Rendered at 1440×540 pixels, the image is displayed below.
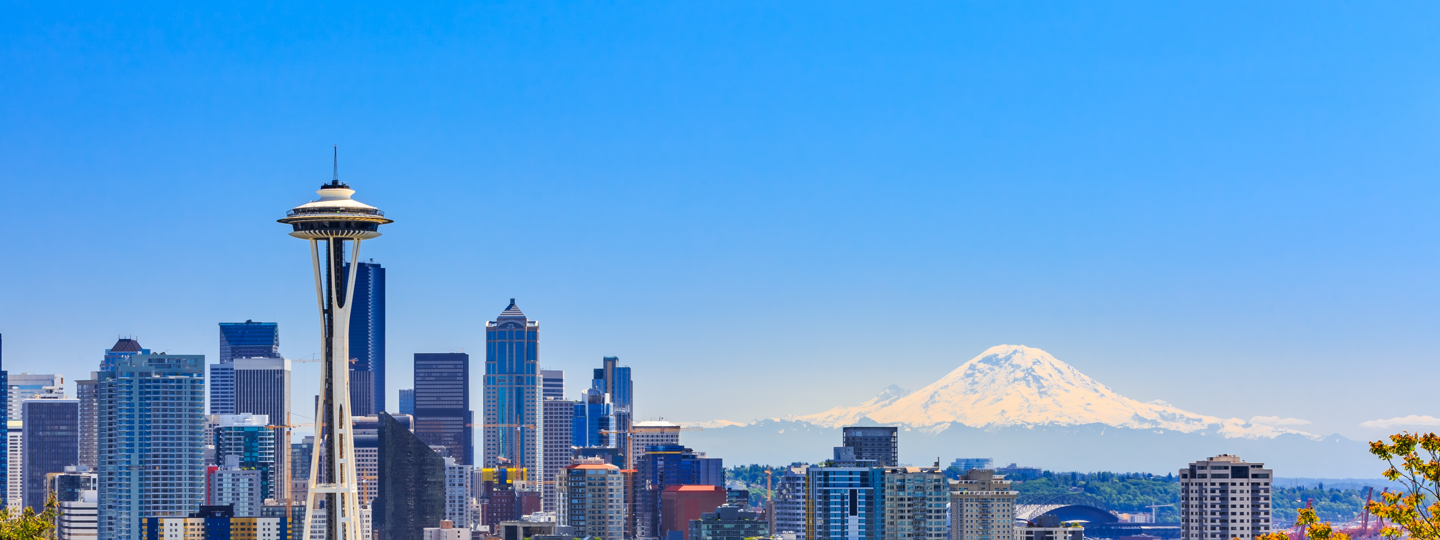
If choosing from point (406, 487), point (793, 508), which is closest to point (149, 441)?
point (406, 487)

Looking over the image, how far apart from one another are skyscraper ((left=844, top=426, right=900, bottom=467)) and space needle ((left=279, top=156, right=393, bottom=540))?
94.8 m

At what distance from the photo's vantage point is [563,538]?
13088cm

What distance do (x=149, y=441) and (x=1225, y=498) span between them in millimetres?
114687

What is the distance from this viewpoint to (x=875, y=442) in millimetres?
169375

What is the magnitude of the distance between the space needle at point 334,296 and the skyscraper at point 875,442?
94.8 metres

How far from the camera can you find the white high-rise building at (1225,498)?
10619 cm

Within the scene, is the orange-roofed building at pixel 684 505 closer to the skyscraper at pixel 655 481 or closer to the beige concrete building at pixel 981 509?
the skyscraper at pixel 655 481

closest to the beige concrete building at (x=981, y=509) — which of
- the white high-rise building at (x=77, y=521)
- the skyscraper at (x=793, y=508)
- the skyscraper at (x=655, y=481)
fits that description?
the skyscraper at (x=793, y=508)

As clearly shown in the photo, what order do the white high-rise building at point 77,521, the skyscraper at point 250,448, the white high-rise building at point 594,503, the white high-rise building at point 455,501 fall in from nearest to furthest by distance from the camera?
the white high-rise building at point 594,503
the white high-rise building at point 77,521
the white high-rise building at point 455,501
the skyscraper at point 250,448

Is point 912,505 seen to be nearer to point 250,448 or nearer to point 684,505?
point 684,505

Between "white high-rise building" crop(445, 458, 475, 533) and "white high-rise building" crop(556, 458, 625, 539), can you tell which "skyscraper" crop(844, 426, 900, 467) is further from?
"white high-rise building" crop(445, 458, 475, 533)

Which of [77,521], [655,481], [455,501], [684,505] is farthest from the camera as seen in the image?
[455,501]

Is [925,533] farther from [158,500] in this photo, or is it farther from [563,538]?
[158,500]

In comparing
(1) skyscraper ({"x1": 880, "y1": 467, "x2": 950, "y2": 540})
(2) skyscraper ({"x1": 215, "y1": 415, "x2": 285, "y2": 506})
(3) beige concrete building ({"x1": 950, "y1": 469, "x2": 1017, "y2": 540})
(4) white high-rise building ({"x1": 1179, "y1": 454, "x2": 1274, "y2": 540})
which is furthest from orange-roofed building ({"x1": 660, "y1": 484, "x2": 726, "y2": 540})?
(4) white high-rise building ({"x1": 1179, "y1": 454, "x2": 1274, "y2": 540})
